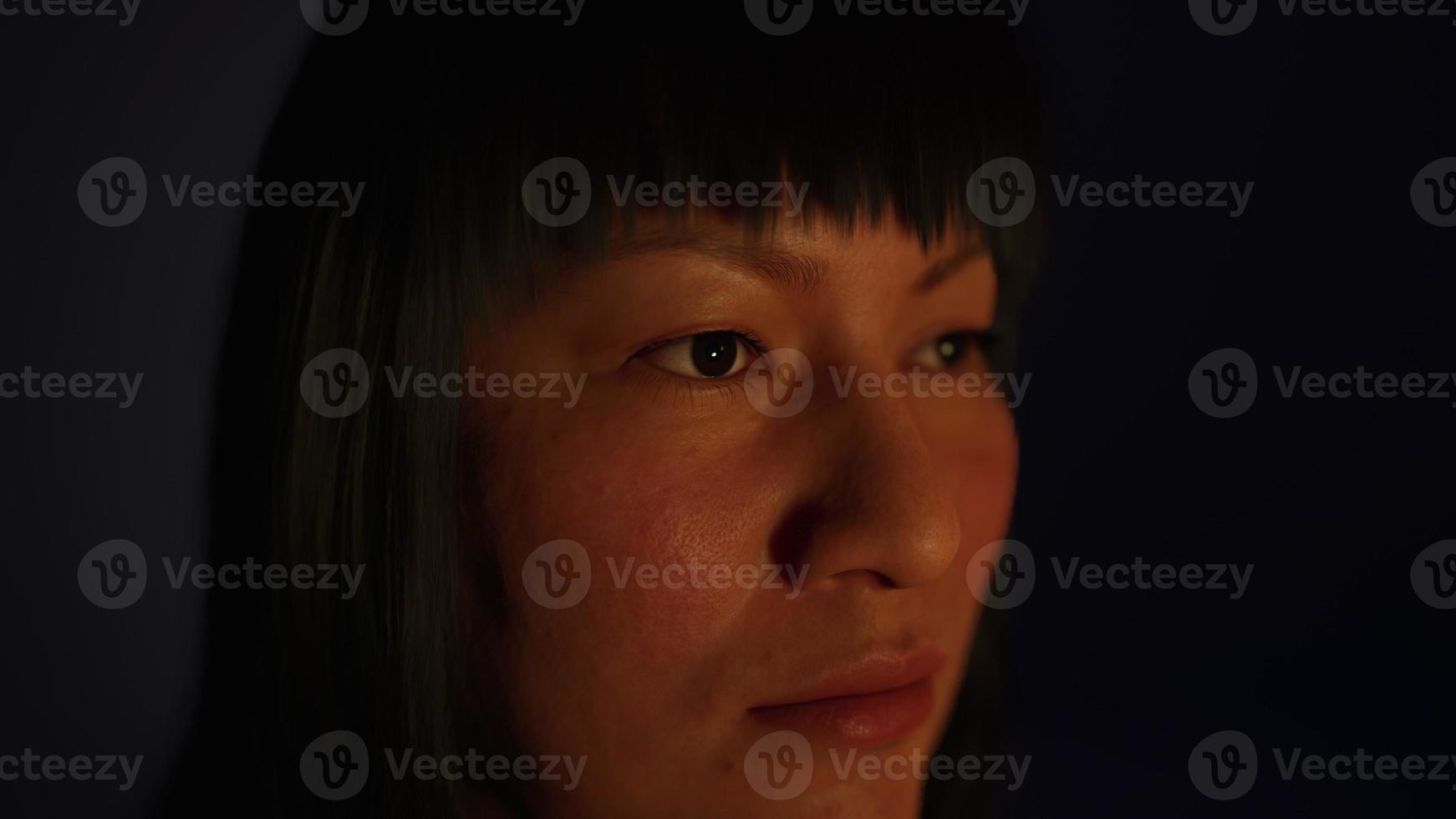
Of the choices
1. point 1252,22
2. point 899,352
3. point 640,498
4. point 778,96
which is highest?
point 1252,22

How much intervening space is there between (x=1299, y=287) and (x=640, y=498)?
110cm

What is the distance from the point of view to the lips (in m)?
0.90

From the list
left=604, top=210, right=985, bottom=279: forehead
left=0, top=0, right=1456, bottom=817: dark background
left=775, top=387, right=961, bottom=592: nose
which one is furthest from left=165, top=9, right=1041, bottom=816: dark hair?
left=0, top=0, right=1456, bottom=817: dark background

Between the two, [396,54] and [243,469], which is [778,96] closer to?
[396,54]

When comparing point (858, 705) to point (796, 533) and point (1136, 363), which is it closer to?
point (796, 533)

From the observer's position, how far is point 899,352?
0.94m

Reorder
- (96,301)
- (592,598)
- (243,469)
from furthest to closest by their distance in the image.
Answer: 1. (96,301)
2. (243,469)
3. (592,598)

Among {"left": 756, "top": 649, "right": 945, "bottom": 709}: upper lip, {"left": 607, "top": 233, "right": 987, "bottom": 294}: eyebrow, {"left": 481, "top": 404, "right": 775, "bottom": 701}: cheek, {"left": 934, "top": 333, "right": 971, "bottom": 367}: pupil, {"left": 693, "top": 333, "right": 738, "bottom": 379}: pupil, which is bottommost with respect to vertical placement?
{"left": 756, "top": 649, "right": 945, "bottom": 709}: upper lip

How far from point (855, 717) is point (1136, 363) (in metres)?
0.91

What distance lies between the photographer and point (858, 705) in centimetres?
92

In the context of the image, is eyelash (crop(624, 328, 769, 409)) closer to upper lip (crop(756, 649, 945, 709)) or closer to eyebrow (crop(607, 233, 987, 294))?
eyebrow (crop(607, 233, 987, 294))

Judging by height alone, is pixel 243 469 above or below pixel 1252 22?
below

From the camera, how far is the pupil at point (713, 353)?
36.2 inches

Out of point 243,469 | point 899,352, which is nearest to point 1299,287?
point 899,352
